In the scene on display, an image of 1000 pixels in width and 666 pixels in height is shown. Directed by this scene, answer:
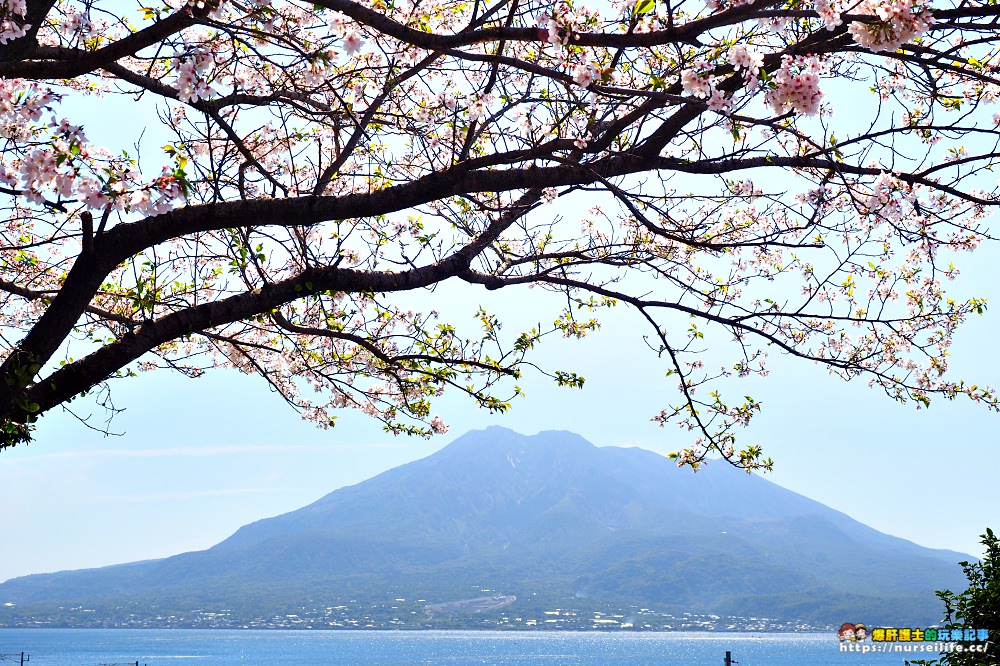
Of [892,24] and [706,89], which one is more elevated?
[892,24]

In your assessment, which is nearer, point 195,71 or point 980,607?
point 195,71

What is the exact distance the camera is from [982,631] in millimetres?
6898

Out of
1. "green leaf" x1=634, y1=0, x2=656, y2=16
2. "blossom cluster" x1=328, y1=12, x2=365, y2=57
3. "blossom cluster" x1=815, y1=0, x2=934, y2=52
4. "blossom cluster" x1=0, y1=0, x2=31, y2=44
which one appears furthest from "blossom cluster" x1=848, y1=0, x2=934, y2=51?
"blossom cluster" x1=0, y1=0, x2=31, y2=44

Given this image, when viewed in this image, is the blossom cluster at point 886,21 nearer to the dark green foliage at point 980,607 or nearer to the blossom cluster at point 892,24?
the blossom cluster at point 892,24

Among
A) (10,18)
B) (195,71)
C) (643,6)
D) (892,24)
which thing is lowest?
(892,24)

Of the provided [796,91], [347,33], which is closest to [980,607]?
[796,91]

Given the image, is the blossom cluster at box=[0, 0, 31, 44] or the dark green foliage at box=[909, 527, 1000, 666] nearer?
the blossom cluster at box=[0, 0, 31, 44]

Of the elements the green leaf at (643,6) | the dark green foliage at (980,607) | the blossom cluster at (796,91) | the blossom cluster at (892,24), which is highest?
the green leaf at (643,6)

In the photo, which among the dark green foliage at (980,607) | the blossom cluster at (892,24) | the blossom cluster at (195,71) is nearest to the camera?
the blossom cluster at (892,24)

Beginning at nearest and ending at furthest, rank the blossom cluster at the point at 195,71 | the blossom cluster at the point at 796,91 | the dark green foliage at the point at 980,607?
the blossom cluster at the point at 796,91, the blossom cluster at the point at 195,71, the dark green foliage at the point at 980,607

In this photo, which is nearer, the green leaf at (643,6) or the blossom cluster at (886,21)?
the blossom cluster at (886,21)

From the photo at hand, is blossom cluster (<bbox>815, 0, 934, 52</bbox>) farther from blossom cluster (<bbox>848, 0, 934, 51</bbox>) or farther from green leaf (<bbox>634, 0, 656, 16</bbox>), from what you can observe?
green leaf (<bbox>634, 0, 656, 16</bbox>)

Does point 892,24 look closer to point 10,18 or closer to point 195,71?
point 195,71

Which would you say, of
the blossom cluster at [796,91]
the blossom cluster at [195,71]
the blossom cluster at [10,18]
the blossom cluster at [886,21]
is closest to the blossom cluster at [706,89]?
the blossom cluster at [796,91]
